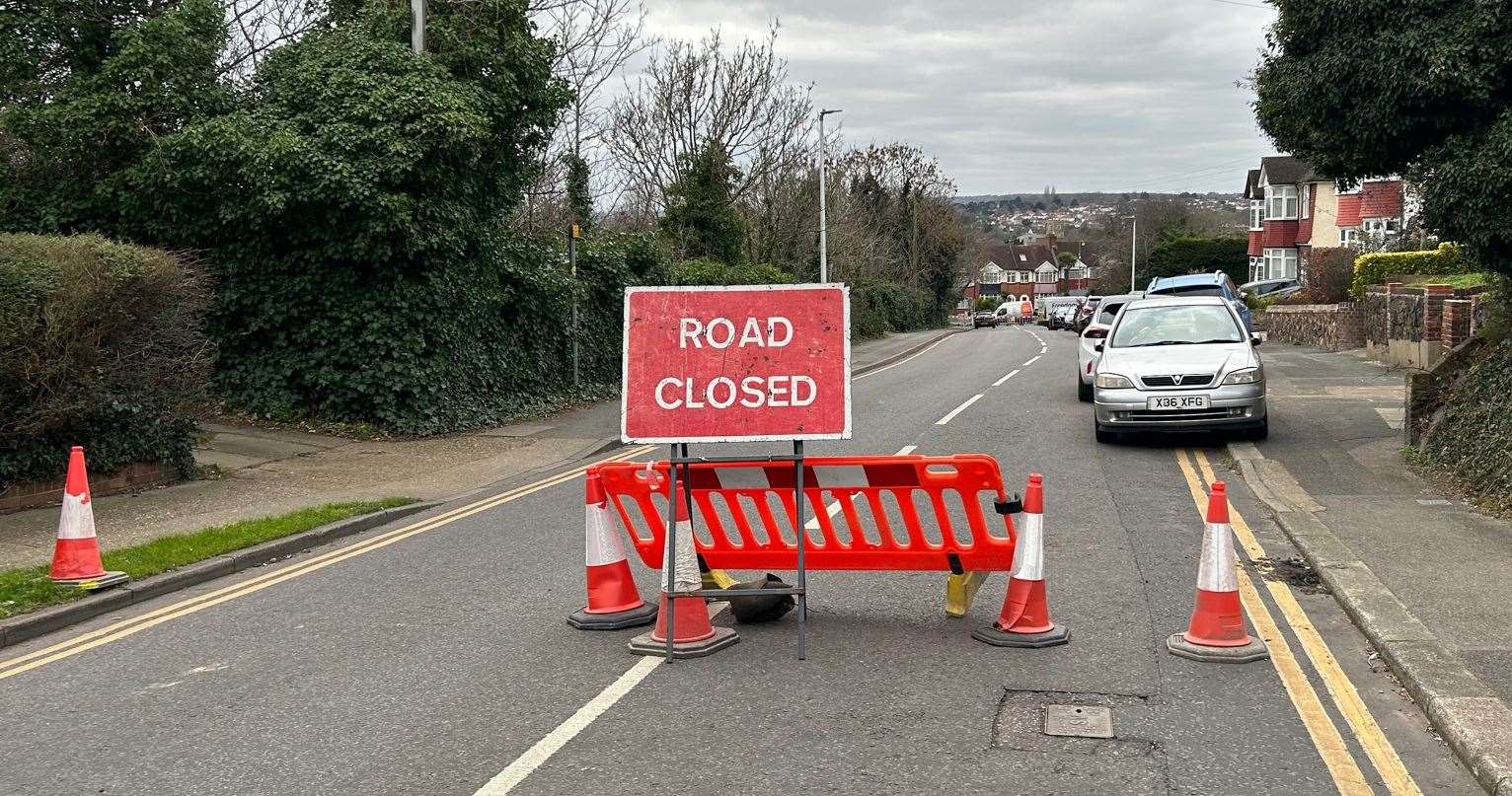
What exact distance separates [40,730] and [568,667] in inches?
94.5

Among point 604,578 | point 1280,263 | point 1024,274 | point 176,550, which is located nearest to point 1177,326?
point 604,578

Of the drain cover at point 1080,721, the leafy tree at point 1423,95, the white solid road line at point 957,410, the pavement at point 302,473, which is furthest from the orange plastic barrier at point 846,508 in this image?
the white solid road line at point 957,410

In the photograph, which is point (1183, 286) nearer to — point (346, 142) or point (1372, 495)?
point (1372, 495)

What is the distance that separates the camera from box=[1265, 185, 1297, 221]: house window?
65188mm

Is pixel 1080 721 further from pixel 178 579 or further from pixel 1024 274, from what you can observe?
pixel 1024 274

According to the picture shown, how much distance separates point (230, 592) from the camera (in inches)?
334

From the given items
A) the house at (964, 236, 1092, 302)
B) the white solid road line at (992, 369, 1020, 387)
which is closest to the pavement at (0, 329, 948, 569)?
the white solid road line at (992, 369, 1020, 387)

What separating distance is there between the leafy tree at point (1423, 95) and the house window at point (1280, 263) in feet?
185

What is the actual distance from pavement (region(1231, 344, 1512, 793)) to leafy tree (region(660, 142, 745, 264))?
20.0 meters

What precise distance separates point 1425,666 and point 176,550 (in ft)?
27.0

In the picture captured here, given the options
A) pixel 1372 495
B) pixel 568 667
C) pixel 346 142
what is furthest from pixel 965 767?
pixel 346 142

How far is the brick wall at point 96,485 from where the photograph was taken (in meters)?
11.0

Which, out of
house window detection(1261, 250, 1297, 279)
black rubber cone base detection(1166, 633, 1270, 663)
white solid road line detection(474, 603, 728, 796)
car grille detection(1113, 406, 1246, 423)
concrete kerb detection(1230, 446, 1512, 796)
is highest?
house window detection(1261, 250, 1297, 279)

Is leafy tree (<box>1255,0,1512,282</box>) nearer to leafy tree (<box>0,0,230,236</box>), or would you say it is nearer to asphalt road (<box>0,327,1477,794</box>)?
asphalt road (<box>0,327,1477,794</box>)
